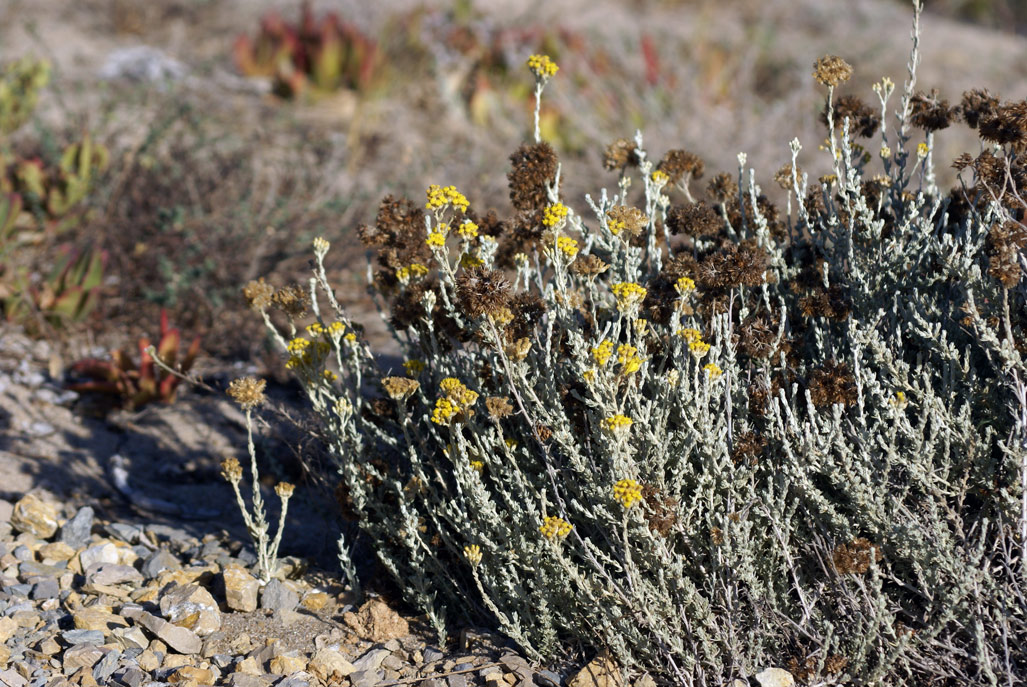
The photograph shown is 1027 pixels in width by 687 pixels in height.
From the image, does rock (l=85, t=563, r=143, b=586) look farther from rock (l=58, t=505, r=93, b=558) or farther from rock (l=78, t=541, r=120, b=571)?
rock (l=58, t=505, r=93, b=558)

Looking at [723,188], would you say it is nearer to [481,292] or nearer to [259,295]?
[481,292]

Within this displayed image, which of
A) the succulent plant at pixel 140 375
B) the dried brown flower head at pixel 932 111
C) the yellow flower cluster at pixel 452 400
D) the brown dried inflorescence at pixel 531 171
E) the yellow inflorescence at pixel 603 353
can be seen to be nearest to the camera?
A: the yellow inflorescence at pixel 603 353

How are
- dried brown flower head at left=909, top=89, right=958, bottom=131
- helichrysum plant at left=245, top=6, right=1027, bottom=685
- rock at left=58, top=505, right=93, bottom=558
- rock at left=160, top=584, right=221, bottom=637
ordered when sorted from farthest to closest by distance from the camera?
rock at left=58, top=505, right=93, bottom=558 < dried brown flower head at left=909, top=89, right=958, bottom=131 < rock at left=160, top=584, right=221, bottom=637 < helichrysum plant at left=245, top=6, right=1027, bottom=685

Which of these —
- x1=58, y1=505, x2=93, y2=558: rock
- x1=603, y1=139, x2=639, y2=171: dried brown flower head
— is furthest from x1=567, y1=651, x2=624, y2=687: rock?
x1=58, y1=505, x2=93, y2=558: rock

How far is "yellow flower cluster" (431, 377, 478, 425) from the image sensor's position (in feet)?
8.33

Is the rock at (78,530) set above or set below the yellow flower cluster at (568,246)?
below

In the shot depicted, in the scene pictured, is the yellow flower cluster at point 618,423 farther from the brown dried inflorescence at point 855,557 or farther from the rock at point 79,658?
the rock at point 79,658

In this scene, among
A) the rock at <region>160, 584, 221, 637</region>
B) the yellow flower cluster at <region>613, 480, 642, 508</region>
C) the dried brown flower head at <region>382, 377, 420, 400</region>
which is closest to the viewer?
the yellow flower cluster at <region>613, 480, 642, 508</region>

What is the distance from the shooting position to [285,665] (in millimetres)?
2693

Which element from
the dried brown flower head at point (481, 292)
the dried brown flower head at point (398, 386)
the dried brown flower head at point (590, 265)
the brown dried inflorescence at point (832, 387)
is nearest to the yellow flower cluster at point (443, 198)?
the dried brown flower head at point (481, 292)

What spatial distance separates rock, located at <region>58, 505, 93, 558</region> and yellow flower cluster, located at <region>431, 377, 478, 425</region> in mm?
1610

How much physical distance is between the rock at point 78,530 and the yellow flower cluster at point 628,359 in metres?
2.11

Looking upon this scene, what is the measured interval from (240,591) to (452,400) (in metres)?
1.02

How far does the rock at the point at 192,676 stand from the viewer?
8.63ft
